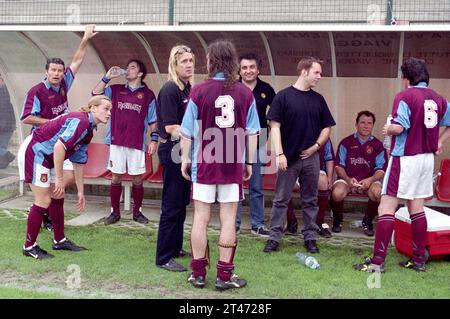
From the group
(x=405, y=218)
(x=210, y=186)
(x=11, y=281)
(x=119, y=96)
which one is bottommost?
(x=11, y=281)

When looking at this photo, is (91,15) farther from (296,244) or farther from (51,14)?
(296,244)

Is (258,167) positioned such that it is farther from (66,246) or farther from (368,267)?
(66,246)

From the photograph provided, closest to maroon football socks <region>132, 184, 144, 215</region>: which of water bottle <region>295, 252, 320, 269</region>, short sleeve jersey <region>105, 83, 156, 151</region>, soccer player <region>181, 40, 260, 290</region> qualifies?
short sleeve jersey <region>105, 83, 156, 151</region>

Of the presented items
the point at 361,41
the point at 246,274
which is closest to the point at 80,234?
the point at 246,274

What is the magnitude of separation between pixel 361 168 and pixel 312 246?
132cm

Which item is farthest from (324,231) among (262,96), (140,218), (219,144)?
(219,144)

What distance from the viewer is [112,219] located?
6.44m

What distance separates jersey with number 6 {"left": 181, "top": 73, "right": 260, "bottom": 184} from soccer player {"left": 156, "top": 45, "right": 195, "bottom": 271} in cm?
37

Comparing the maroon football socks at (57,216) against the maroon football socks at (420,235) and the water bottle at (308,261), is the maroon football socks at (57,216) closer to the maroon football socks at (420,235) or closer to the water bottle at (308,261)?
the water bottle at (308,261)

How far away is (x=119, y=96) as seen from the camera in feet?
21.7

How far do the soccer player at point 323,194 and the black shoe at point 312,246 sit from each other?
0.63 metres

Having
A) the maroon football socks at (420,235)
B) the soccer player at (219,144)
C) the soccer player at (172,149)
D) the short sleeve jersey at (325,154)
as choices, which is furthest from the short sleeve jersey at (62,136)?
the maroon football socks at (420,235)
